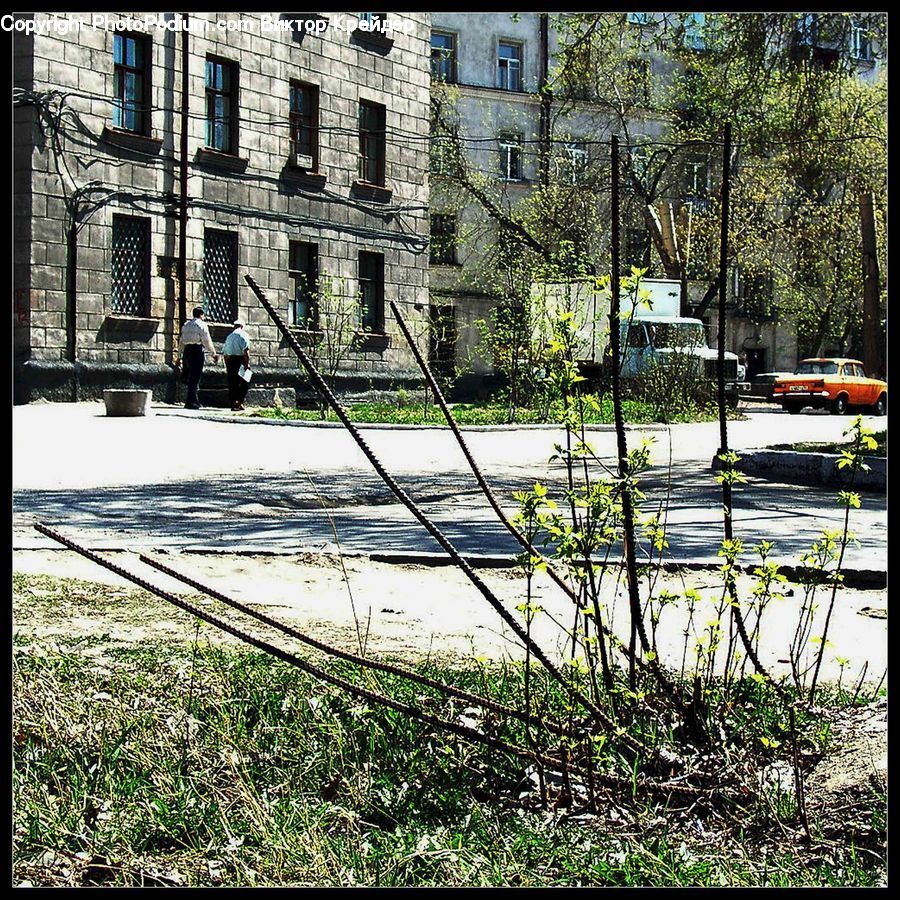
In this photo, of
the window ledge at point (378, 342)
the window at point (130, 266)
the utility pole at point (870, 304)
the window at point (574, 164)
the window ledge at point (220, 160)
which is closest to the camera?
the utility pole at point (870, 304)

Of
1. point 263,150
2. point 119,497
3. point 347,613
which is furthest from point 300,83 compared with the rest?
point 347,613

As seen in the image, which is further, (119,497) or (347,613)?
(119,497)

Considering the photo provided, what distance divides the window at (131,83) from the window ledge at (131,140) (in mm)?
200

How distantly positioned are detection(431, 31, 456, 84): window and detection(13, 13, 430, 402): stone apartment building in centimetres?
1119

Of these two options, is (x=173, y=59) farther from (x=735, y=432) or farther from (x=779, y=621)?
(x=779, y=621)

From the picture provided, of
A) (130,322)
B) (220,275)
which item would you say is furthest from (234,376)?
(220,275)

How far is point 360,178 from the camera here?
96.7 feet

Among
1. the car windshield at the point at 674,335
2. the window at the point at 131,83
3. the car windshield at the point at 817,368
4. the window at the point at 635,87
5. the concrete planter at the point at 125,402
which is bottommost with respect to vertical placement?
the concrete planter at the point at 125,402

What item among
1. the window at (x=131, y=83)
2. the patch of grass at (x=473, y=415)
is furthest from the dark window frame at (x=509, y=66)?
the patch of grass at (x=473, y=415)

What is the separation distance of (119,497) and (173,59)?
16.4m

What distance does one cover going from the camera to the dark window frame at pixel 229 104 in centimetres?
2525

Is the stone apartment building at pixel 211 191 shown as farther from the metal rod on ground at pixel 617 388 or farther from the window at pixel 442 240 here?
the metal rod on ground at pixel 617 388

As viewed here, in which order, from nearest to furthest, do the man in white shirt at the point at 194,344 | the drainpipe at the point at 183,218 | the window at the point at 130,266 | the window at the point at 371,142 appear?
the man in white shirt at the point at 194,344 < the window at the point at 130,266 < the drainpipe at the point at 183,218 < the window at the point at 371,142

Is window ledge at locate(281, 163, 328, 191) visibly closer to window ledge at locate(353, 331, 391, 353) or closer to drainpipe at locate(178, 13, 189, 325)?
drainpipe at locate(178, 13, 189, 325)
